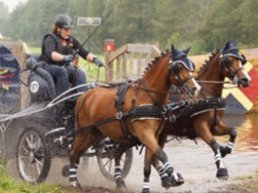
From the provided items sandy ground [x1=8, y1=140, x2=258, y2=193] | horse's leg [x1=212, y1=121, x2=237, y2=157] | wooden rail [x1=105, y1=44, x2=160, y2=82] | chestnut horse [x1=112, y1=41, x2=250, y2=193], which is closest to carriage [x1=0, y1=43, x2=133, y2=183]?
sandy ground [x1=8, y1=140, x2=258, y2=193]

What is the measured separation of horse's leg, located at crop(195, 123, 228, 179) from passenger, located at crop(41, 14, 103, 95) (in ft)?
6.23

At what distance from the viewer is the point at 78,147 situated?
31.4ft

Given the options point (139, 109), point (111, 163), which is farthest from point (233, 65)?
point (111, 163)

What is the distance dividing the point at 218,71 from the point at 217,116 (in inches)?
27.0

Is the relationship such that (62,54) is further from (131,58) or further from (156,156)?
(131,58)

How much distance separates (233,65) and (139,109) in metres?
2.03

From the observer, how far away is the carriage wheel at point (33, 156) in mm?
9727

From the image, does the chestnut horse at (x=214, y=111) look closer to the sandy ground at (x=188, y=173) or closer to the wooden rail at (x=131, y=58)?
the sandy ground at (x=188, y=173)

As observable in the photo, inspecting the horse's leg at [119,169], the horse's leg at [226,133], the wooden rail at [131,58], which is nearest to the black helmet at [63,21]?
the horse's leg at [119,169]

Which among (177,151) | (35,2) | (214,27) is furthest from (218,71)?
(35,2)

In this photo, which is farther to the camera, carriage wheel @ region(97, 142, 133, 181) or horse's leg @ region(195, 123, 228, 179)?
carriage wheel @ region(97, 142, 133, 181)

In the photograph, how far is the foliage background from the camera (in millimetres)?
37719

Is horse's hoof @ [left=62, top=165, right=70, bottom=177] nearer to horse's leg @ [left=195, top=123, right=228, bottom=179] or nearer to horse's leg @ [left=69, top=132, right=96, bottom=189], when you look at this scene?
horse's leg @ [left=69, top=132, right=96, bottom=189]

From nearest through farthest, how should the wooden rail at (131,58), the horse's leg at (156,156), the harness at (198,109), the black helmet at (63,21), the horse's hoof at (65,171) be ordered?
the horse's leg at (156,156) → the harness at (198,109) → the black helmet at (63,21) → the horse's hoof at (65,171) → the wooden rail at (131,58)
